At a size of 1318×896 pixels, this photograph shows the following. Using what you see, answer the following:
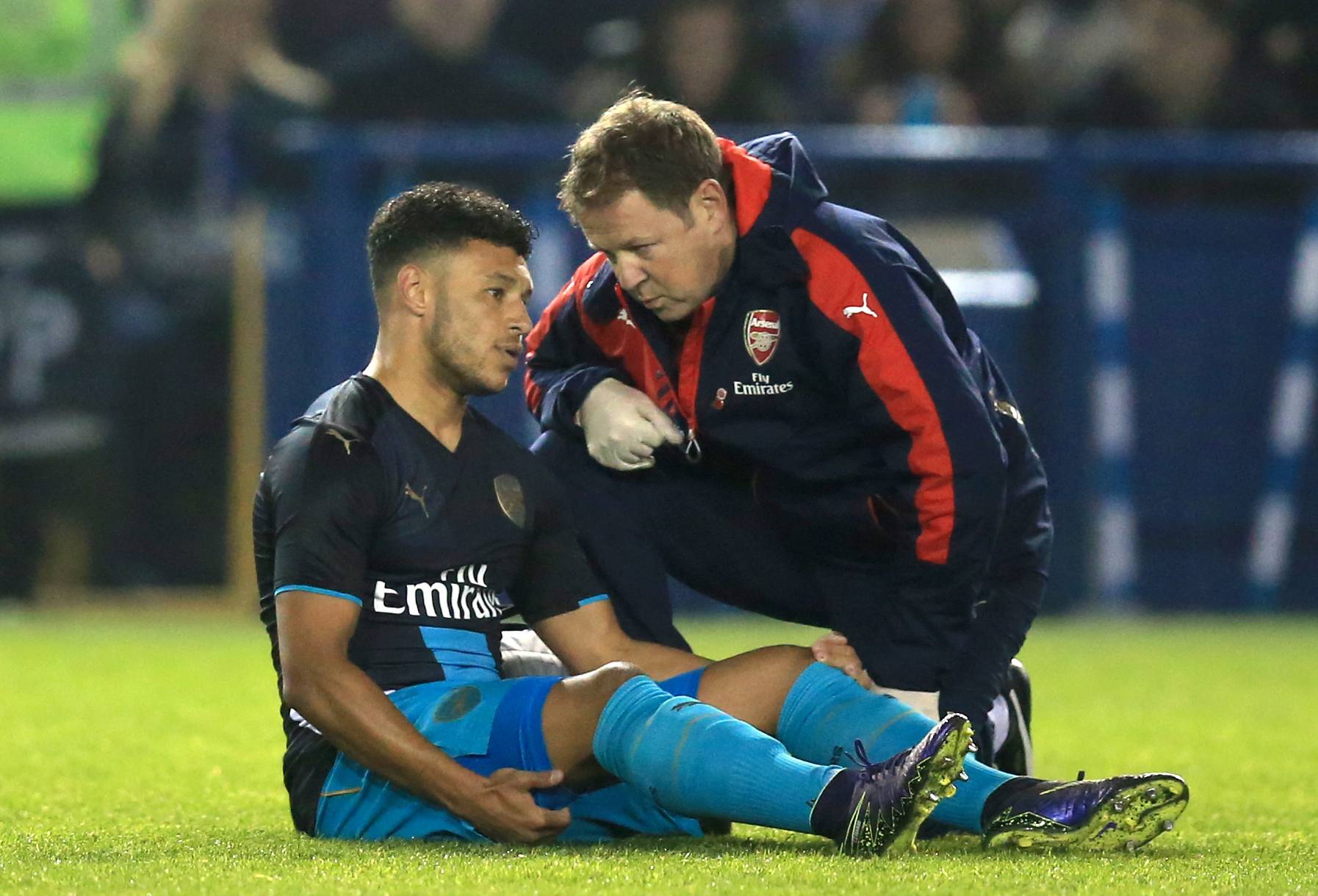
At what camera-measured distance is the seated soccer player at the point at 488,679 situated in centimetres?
281

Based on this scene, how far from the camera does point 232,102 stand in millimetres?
8570

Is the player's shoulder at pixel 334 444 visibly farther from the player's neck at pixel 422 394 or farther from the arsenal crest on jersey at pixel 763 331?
the arsenal crest on jersey at pixel 763 331

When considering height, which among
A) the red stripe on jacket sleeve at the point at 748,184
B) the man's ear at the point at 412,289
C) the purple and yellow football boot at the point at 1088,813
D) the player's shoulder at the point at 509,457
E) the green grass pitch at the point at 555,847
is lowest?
the green grass pitch at the point at 555,847

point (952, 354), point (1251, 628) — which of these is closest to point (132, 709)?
point (952, 354)

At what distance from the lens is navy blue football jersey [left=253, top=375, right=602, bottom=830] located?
2.89 metres

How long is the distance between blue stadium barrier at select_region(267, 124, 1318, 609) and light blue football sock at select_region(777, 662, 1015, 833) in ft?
15.5

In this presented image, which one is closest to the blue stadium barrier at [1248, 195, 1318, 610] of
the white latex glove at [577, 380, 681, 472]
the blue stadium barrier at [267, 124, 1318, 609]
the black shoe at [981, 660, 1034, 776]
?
the blue stadium barrier at [267, 124, 1318, 609]

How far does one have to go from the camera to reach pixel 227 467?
322 inches

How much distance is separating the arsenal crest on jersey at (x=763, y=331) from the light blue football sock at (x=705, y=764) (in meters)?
0.73

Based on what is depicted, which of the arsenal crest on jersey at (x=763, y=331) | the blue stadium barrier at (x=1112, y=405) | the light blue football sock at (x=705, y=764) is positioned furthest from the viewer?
the blue stadium barrier at (x=1112, y=405)

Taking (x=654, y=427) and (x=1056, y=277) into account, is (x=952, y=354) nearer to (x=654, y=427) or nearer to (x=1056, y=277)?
(x=654, y=427)

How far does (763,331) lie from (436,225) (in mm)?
592

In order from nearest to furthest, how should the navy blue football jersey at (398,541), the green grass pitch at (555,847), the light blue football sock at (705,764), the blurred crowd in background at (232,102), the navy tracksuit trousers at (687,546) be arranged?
the green grass pitch at (555,847) < the light blue football sock at (705,764) < the navy blue football jersey at (398,541) < the navy tracksuit trousers at (687,546) < the blurred crowd in background at (232,102)

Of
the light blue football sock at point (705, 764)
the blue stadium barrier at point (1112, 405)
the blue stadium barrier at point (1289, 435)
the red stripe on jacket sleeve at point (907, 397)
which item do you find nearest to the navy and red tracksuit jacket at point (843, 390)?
the red stripe on jacket sleeve at point (907, 397)
